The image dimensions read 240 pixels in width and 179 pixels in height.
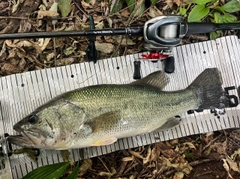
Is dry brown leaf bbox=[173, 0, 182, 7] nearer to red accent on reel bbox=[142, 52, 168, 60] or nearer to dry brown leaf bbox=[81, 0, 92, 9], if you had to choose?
red accent on reel bbox=[142, 52, 168, 60]

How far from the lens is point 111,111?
3545 mm

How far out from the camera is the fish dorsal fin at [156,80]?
3.78 meters

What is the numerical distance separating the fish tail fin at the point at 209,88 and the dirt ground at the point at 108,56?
458 mm

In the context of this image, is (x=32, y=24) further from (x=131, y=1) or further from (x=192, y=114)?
(x=192, y=114)

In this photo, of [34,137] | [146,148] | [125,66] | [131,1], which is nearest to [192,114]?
[146,148]

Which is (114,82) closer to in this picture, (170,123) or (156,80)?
(156,80)

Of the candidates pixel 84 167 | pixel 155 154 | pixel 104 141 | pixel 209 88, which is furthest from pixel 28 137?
pixel 209 88

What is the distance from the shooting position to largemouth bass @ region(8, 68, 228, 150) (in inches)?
133

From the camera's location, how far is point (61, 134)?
3.38m

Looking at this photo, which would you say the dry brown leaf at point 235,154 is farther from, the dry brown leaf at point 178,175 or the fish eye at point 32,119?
the fish eye at point 32,119

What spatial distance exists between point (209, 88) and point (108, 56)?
1125mm

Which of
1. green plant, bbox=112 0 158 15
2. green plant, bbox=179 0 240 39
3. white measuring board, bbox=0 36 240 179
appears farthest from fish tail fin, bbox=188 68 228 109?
green plant, bbox=112 0 158 15

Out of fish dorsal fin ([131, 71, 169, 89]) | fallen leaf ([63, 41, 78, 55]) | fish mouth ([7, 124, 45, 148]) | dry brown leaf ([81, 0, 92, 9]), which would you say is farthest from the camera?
dry brown leaf ([81, 0, 92, 9])

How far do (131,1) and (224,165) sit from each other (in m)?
2.06
